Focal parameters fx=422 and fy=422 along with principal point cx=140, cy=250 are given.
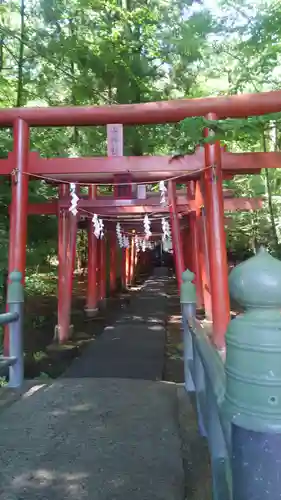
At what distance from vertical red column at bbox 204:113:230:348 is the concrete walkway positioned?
1.69m

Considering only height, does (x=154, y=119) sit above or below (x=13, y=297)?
above

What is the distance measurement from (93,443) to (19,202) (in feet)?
11.6

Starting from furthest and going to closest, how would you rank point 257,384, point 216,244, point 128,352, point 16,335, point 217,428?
point 128,352 → point 216,244 → point 16,335 → point 217,428 → point 257,384

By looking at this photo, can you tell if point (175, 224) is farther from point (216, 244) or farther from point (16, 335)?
point (16, 335)

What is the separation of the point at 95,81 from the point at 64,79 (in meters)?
1.33

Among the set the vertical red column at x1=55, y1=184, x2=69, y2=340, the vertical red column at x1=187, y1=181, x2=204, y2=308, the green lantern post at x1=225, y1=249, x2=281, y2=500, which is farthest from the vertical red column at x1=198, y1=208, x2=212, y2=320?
the green lantern post at x1=225, y1=249, x2=281, y2=500

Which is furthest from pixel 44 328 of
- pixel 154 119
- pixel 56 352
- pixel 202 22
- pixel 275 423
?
pixel 275 423

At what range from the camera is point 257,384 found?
1.14 metres

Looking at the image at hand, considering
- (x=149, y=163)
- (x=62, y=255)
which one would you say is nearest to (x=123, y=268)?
(x=62, y=255)

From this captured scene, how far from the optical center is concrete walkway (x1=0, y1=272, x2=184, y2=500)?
243 cm

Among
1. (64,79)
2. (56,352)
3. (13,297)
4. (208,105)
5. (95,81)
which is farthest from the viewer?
(64,79)

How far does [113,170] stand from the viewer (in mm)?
6262

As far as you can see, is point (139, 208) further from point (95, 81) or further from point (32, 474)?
point (32, 474)

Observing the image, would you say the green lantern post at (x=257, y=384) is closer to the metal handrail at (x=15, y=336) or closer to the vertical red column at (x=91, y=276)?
the metal handrail at (x=15, y=336)
